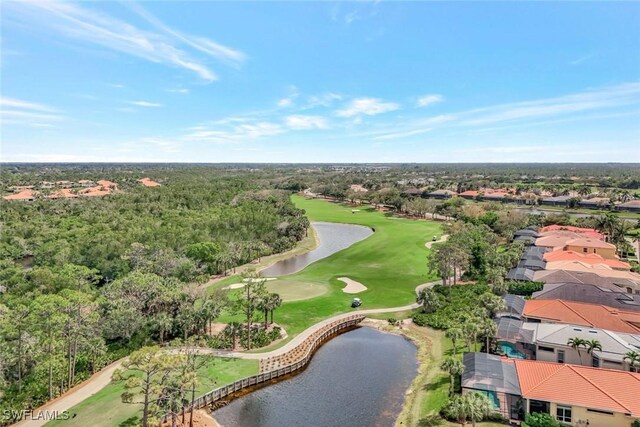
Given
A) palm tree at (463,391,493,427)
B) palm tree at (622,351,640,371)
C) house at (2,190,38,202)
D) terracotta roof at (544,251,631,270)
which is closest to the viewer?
palm tree at (463,391,493,427)

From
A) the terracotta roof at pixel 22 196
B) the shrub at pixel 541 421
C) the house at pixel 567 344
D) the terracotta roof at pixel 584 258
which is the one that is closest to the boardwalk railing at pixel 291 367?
the house at pixel 567 344

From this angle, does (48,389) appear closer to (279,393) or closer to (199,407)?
(199,407)

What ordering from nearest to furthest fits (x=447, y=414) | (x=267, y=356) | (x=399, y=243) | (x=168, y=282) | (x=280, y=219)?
(x=447, y=414) → (x=267, y=356) → (x=168, y=282) → (x=399, y=243) → (x=280, y=219)

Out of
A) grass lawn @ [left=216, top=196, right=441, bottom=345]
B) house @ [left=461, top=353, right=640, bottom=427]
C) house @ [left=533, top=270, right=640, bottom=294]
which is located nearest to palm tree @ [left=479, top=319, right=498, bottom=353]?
house @ [left=461, top=353, right=640, bottom=427]

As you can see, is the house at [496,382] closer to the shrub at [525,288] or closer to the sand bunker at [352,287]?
the shrub at [525,288]

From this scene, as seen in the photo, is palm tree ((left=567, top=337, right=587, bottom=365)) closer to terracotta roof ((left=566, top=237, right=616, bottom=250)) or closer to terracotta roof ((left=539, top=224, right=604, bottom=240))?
terracotta roof ((left=566, top=237, right=616, bottom=250))

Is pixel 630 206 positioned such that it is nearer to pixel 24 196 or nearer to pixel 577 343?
pixel 577 343

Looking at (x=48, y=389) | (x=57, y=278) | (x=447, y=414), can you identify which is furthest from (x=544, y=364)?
(x=57, y=278)
